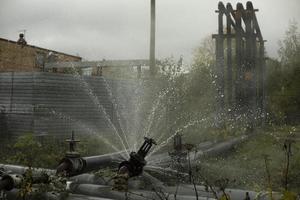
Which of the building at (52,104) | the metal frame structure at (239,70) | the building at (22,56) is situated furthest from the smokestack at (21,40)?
the metal frame structure at (239,70)

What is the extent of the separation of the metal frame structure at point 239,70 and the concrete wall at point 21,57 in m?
12.1

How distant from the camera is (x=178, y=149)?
802 cm

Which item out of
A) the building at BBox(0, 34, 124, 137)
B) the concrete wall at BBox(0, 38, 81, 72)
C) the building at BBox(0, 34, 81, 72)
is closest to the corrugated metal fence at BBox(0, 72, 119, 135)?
the building at BBox(0, 34, 124, 137)

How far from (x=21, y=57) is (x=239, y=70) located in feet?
45.4

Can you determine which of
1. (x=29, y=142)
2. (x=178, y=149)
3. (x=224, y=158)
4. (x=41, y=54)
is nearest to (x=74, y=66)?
(x=41, y=54)

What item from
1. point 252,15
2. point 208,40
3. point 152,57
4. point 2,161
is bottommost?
point 2,161

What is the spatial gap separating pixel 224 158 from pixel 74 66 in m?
12.3

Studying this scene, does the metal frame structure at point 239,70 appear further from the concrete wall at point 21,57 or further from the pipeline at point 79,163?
the concrete wall at point 21,57

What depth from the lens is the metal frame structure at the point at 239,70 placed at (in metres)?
16.7

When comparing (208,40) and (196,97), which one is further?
(208,40)

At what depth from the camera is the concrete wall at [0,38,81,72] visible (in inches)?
915

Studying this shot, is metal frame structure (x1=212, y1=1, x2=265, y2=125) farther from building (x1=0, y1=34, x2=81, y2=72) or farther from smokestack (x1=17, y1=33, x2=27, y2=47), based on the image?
smokestack (x1=17, y1=33, x2=27, y2=47)

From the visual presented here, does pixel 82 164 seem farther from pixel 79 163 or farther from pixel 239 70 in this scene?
pixel 239 70

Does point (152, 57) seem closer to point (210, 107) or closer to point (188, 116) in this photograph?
point (188, 116)
